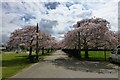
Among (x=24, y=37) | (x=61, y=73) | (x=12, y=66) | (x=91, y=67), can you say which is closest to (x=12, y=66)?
(x=12, y=66)

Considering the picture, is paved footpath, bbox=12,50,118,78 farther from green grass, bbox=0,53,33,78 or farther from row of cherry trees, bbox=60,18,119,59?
row of cherry trees, bbox=60,18,119,59

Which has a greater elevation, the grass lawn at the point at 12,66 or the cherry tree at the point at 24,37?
the cherry tree at the point at 24,37

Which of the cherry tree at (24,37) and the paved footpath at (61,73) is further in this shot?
the cherry tree at (24,37)

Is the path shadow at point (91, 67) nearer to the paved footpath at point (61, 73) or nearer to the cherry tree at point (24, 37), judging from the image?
the paved footpath at point (61, 73)

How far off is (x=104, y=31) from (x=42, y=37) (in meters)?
15.6

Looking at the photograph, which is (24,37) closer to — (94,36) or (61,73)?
(94,36)

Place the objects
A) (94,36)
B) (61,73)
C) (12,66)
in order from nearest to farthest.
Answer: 1. (61,73)
2. (12,66)
3. (94,36)

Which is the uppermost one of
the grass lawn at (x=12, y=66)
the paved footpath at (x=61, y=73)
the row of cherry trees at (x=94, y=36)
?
the row of cherry trees at (x=94, y=36)

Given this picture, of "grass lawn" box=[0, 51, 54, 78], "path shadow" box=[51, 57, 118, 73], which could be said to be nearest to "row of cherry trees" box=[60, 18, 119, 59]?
"path shadow" box=[51, 57, 118, 73]

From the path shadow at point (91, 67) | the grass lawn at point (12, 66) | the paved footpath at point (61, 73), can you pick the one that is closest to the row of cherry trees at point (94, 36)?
the path shadow at point (91, 67)

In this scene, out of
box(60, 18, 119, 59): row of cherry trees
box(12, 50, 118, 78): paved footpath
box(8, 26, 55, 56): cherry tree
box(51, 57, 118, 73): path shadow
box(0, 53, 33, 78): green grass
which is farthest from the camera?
box(8, 26, 55, 56): cherry tree

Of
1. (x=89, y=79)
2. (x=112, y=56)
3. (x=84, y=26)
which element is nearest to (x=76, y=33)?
(x=84, y=26)

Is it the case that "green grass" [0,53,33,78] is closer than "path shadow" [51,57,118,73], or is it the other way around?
"green grass" [0,53,33,78]

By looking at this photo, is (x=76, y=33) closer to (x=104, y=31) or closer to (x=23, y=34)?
(x=104, y=31)
